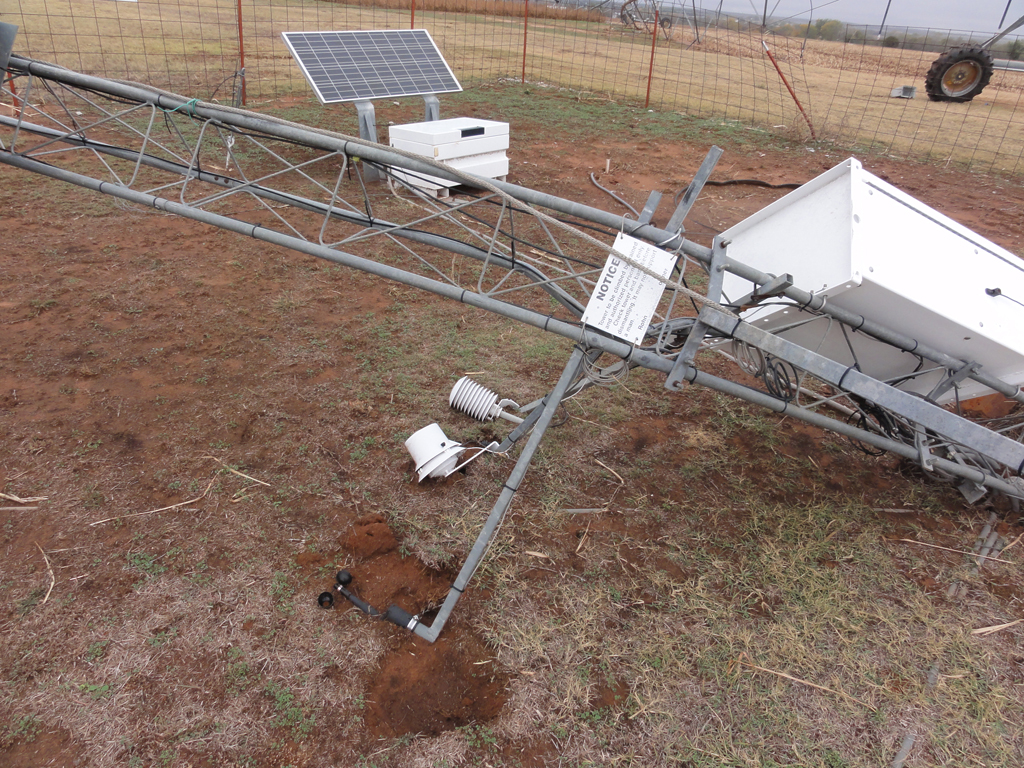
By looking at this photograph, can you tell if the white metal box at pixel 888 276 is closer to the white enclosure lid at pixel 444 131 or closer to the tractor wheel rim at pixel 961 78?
the white enclosure lid at pixel 444 131

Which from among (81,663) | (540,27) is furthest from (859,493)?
(540,27)

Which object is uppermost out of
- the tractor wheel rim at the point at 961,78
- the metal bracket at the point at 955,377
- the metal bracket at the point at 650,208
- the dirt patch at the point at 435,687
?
the tractor wheel rim at the point at 961,78

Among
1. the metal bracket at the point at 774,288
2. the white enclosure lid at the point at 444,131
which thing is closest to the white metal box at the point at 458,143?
the white enclosure lid at the point at 444,131

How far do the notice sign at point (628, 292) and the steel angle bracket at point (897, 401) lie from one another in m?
0.28

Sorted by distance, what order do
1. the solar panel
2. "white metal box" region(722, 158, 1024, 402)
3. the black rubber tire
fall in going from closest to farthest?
"white metal box" region(722, 158, 1024, 402) → the solar panel → the black rubber tire

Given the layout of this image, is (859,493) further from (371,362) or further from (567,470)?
(371,362)

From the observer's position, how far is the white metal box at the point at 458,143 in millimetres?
7777

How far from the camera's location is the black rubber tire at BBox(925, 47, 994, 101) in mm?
16109

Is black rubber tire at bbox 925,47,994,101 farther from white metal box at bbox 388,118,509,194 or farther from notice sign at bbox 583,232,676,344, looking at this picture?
notice sign at bbox 583,232,676,344

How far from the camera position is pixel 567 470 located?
434 centimetres

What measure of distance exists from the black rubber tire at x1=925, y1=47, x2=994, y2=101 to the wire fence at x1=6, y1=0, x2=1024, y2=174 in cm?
37

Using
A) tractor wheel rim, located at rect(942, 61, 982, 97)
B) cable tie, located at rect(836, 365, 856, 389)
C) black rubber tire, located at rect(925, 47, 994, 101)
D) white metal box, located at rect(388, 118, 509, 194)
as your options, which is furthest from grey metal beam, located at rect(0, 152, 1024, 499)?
tractor wheel rim, located at rect(942, 61, 982, 97)

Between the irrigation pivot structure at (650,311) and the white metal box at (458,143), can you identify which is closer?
the irrigation pivot structure at (650,311)

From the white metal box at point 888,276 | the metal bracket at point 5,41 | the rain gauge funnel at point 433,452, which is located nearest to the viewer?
the white metal box at point 888,276
